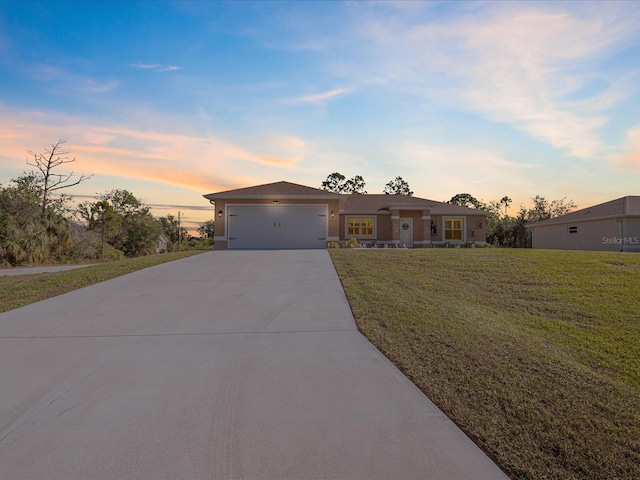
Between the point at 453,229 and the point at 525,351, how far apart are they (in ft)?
73.8

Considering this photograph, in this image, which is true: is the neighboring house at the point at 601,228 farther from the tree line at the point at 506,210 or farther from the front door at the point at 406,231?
the front door at the point at 406,231

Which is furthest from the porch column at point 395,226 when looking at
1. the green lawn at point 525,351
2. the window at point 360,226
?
the green lawn at point 525,351

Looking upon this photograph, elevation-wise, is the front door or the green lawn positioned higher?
the front door

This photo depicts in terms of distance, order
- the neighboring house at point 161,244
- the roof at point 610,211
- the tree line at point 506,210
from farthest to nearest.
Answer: the tree line at point 506,210 < the neighboring house at point 161,244 < the roof at point 610,211

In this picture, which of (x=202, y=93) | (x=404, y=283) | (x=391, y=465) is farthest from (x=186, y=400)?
(x=202, y=93)

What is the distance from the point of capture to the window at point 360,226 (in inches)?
965

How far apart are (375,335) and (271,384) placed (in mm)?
2080

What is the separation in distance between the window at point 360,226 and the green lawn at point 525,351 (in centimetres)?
1309

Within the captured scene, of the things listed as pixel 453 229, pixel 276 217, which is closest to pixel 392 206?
pixel 453 229

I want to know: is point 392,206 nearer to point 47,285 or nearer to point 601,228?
point 601,228

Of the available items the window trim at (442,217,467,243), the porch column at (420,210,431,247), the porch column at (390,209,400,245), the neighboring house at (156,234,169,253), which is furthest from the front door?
the neighboring house at (156,234,169,253)

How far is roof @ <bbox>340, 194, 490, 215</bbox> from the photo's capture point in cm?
2431

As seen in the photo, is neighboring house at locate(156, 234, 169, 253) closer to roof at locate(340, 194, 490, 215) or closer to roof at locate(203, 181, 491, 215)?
roof at locate(203, 181, 491, 215)

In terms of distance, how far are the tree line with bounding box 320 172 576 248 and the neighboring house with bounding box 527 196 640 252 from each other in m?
5.23
